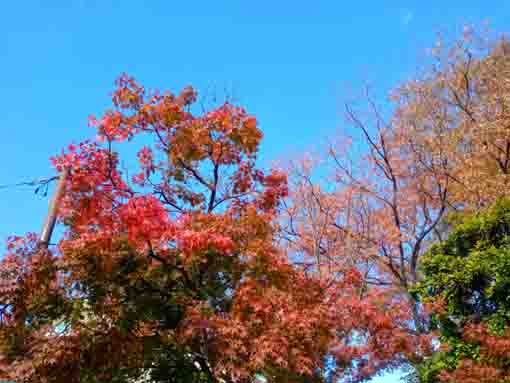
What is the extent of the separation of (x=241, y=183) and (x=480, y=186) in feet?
21.5

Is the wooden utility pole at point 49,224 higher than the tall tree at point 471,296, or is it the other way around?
the tall tree at point 471,296

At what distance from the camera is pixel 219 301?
7.66 meters

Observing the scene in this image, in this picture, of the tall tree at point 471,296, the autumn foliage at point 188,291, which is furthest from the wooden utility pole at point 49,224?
the tall tree at point 471,296

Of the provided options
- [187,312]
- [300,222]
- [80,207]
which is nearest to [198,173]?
[80,207]

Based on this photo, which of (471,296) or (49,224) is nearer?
(49,224)

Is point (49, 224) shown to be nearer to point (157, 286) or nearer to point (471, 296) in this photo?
point (157, 286)

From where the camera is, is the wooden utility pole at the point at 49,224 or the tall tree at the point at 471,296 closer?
the wooden utility pole at the point at 49,224

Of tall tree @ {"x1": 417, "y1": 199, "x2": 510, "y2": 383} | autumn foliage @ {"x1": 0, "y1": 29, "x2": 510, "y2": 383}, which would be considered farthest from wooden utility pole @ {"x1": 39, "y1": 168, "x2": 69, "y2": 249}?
tall tree @ {"x1": 417, "y1": 199, "x2": 510, "y2": 383}

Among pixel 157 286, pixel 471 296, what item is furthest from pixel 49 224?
pixel 471 296

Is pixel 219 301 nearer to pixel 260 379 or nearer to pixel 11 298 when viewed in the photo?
pixel 260 379

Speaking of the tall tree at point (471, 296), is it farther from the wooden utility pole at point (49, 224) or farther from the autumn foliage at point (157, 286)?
the wooden utility pole at point (49, 224)

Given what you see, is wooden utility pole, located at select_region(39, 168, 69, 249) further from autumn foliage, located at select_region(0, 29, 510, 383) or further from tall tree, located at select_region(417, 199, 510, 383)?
tall tree, located at select_region(417, 199, 510, 383)

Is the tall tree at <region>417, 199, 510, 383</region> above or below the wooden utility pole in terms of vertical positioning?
above

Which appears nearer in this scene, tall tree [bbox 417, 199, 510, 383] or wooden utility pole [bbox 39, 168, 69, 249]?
wooden utility pole [bbox 39, 168, 69, 249]
